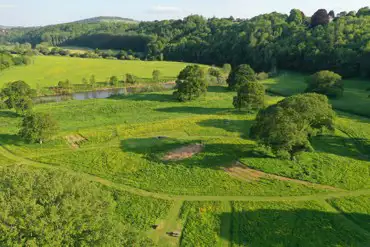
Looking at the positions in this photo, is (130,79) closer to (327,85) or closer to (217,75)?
(217,75)

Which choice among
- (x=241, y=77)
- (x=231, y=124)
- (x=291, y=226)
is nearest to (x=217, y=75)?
(x=241, y=77)

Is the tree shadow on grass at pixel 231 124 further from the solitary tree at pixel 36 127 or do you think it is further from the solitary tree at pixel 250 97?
the solitary tree at pixel 36 127

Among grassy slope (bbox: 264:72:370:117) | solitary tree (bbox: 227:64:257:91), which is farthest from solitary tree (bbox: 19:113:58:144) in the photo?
grassy slope (bbox: 264:72:370:117)

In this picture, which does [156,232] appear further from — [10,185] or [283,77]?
→ [283,77]

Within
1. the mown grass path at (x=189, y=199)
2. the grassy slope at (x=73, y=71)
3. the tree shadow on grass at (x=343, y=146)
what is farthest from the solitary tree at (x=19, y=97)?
the tree shadow on grass at (x=343, y=146)

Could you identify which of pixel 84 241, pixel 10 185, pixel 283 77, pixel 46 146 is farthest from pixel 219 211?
pixel 283 77

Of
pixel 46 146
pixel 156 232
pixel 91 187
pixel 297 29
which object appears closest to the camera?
pixel 91 187
